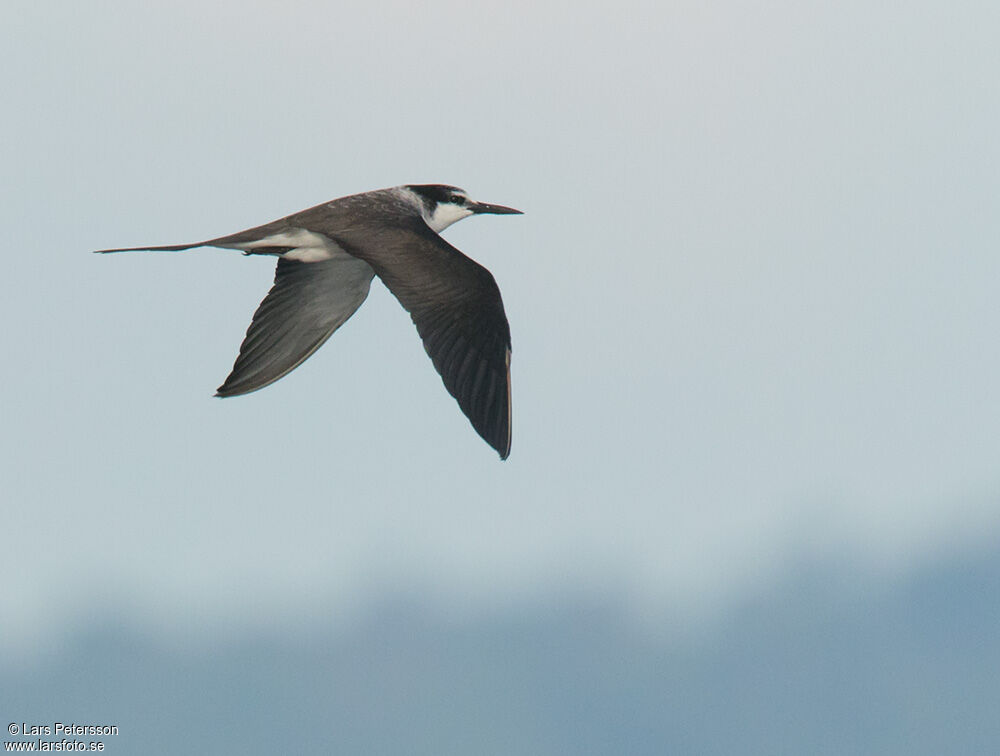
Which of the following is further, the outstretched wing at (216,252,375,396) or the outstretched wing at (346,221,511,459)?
the outstretched wing at (216,252,375,396)

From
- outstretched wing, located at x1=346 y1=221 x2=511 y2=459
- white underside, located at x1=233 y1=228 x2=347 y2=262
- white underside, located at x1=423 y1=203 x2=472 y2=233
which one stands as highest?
white underside, located at x1=423 y1=203 x2=472 y2=233

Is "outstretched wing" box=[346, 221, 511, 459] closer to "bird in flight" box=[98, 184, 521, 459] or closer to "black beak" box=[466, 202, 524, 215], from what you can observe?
"bird in flight" box=[98, 184, 521, 459]

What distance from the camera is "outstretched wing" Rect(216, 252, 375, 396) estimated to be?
13.9 meters

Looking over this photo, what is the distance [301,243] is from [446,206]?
1.79 metres

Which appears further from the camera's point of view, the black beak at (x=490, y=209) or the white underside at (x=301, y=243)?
the black beak at (x=490, y=209)

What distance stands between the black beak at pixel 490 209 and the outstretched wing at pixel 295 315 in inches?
49.3

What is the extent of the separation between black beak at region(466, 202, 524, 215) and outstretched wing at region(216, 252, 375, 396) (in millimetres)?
1252

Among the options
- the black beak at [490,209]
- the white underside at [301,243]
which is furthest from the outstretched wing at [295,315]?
the black beak at [490,209]

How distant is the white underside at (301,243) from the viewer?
1343cm

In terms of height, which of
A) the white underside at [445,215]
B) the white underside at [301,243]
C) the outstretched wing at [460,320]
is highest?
the white underside at [445,215]

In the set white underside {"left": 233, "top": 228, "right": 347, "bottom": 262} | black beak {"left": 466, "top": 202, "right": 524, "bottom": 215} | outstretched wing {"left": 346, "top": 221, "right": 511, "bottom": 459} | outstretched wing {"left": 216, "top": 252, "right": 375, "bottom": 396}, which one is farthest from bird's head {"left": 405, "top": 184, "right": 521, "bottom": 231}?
outstretched wing {"left": 346, "top": 221, "right": 511, "bottom": 459}

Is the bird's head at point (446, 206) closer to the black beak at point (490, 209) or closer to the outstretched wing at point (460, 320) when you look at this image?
the black beak at point (490, 209)

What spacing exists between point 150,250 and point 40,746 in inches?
205

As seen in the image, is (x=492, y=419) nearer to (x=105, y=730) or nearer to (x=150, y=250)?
(x=150, y=250)
